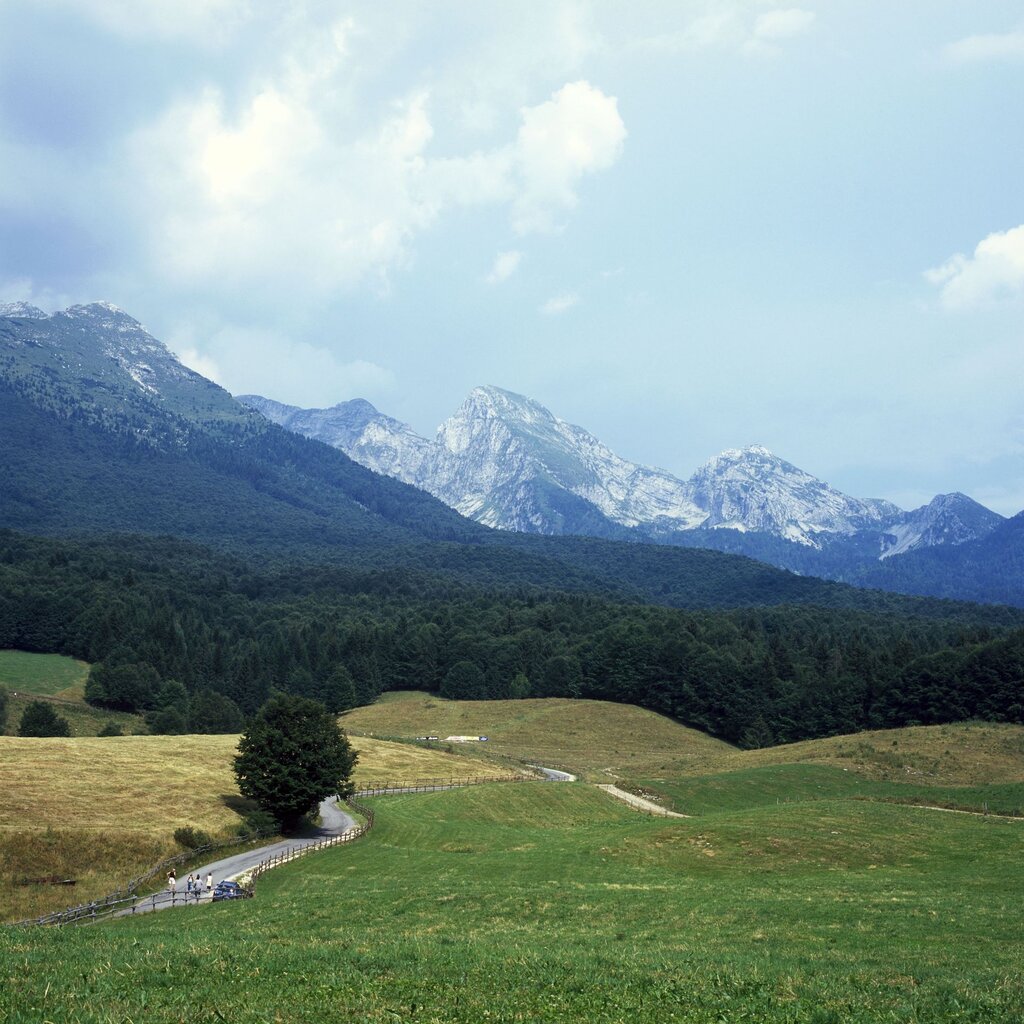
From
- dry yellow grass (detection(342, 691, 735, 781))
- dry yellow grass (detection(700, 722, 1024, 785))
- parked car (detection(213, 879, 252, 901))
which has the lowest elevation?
dry yellow grass (detection(342, 691, 735, 781))

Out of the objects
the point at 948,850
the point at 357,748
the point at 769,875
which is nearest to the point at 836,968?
the point at 769,875

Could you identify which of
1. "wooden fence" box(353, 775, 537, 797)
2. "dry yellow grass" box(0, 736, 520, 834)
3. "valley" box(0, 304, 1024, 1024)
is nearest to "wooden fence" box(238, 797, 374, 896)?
"valley" box(0, 304, 1024, 1024)

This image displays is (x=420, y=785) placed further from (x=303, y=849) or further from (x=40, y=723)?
(x=40, y=723)

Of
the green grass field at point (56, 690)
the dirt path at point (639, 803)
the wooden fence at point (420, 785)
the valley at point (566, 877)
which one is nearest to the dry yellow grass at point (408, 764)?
the valley at point (566, 877)

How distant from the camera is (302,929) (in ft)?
101

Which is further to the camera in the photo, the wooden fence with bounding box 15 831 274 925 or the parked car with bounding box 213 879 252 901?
the parked car with bounding box 213 879 252 901

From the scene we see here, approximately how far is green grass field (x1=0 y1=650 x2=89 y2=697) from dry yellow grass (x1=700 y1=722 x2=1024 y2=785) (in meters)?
120

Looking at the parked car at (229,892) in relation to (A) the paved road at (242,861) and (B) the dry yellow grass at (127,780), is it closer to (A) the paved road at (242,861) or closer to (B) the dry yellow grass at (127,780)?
(A) the paved road at (242,861)

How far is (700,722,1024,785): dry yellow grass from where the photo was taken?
9656 centimetres

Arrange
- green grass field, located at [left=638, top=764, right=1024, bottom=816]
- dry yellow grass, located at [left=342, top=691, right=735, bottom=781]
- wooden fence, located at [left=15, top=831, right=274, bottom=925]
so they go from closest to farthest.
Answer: wooden fence, located at [left=15, top=831, right=274, bottom=925], green grass field, located at [left=638, top=764, right=1024, bottom=816], dry yellow grass, located at [left=342, top=691, right=735, bottom=781]

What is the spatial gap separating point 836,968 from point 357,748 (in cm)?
9781

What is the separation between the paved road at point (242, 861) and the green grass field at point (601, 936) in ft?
12.9

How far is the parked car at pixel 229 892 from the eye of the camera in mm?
46062

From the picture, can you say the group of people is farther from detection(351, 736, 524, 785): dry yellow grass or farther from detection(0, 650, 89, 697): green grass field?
detection(0, 650, 89, 697): green grass field
